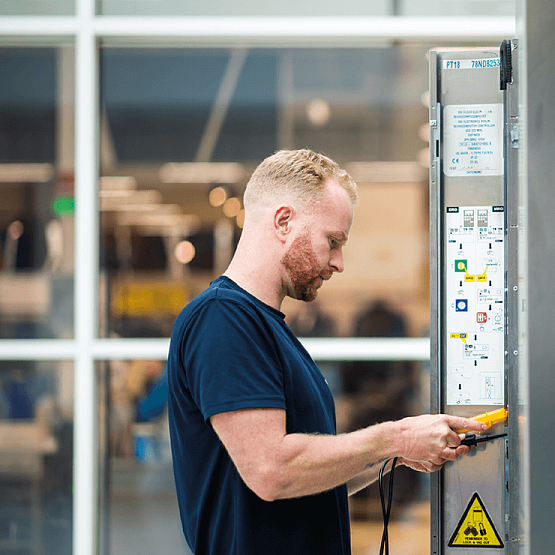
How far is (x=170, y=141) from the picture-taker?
3402mm

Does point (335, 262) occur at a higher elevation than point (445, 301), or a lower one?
higher

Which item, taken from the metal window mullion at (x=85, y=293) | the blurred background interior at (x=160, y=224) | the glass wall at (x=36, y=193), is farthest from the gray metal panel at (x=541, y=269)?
the glass wall at (x=36, y=193)

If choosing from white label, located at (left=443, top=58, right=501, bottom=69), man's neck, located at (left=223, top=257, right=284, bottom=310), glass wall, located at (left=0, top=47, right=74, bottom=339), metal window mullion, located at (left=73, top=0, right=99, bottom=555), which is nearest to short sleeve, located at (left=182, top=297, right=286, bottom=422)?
man's neck, located at (left=223, top=257, right=284, bottom=310)

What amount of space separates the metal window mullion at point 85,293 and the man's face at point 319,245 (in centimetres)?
199

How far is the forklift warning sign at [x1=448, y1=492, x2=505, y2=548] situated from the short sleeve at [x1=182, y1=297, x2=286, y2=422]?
0.70 m

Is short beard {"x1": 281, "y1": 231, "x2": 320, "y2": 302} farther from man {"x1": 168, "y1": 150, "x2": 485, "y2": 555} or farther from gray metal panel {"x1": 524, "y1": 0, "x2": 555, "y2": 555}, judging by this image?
gray metal panel {"x1": 524, "y1": 0, "x2": 555, "y2": 555}

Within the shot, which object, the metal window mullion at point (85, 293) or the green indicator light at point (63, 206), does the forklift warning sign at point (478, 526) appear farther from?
the green indicator light at point (63, 206)

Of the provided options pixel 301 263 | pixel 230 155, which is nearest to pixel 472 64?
pixel 301 263

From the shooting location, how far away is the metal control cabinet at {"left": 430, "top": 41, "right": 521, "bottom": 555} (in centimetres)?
163

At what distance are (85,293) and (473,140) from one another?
2.36 m

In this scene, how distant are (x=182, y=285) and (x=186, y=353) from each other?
1992 mm

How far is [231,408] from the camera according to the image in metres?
1.30

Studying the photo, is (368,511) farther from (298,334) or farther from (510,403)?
(510,403)

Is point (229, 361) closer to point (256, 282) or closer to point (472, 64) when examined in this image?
point (256, 282)
